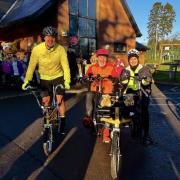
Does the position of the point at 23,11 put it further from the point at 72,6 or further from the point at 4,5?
the point at 72,6

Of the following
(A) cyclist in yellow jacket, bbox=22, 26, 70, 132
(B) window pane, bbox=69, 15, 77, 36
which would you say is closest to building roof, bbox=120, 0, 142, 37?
(B) window pane, bbox=69, 15, 77, 36

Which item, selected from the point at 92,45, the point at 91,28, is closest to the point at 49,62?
the point at 92,45

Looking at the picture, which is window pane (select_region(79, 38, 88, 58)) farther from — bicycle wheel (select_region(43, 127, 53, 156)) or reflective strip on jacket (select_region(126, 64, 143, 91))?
bicycle wheel (select_region(43, 127, 53, 156))

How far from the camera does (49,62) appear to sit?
6.43m

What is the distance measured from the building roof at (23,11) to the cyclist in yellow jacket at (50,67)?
1237cm

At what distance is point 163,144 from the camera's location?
6.95 metres

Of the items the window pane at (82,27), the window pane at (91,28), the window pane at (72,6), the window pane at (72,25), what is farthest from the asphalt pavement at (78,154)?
the window pane at (91,28)

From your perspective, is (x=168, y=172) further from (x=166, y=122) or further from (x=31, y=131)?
(x=166, y=122)

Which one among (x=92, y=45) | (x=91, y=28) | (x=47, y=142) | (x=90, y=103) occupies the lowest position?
(x=47, y=142)

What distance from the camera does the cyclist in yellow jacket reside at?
6.32 m

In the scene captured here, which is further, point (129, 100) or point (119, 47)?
point (119, 47)

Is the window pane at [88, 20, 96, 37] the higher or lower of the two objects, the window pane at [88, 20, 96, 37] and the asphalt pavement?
the higher

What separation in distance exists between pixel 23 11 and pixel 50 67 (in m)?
14.7

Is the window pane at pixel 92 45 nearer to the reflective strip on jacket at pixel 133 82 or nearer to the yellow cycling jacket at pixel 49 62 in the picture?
the reflective strip on jacket at pixel 133 82
